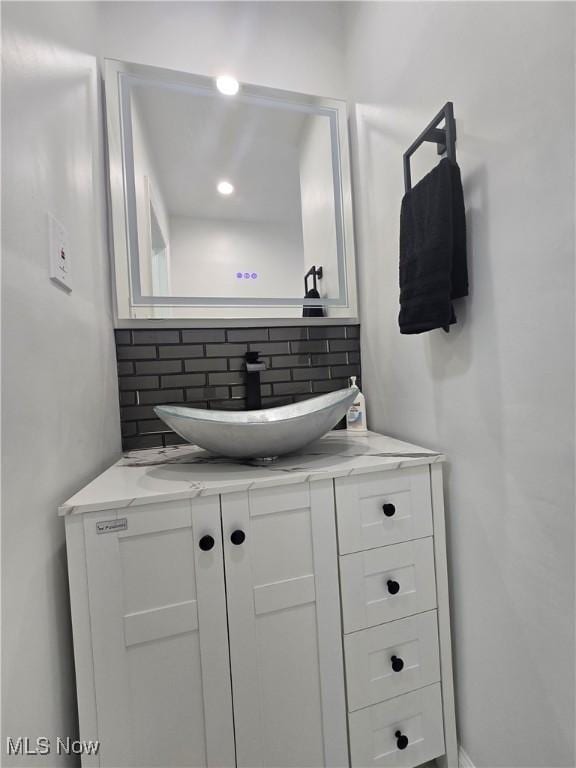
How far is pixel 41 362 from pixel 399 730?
1.28 meters

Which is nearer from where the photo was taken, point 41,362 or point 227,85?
point 41,362

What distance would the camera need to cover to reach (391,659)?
0.94 m

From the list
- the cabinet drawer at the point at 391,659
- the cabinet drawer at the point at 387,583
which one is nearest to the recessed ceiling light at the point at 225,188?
the cabinet drawer at the point at 387,583

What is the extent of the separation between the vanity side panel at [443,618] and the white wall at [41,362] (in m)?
0.94

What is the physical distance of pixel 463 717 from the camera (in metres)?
0.98

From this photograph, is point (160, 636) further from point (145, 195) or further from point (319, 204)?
point (319, 204)

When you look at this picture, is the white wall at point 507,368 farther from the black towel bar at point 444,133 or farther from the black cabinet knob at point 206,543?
the black cabinet knob at point 206,543

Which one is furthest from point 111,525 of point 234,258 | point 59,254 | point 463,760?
point 463,760

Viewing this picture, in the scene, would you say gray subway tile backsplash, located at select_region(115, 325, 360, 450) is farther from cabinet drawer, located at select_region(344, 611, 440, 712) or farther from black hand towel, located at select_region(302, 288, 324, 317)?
cabinet drawer, located at select_region(344, 611, 440, 712)

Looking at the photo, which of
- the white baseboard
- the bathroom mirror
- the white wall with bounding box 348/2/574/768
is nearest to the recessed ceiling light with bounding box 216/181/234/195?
the bathroom mirror

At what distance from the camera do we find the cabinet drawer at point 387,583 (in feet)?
2.97

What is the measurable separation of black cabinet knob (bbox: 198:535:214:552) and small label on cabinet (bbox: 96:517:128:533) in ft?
0.55

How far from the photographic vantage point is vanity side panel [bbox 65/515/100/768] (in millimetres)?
734

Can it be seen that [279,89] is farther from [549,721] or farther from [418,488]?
[549,721]
